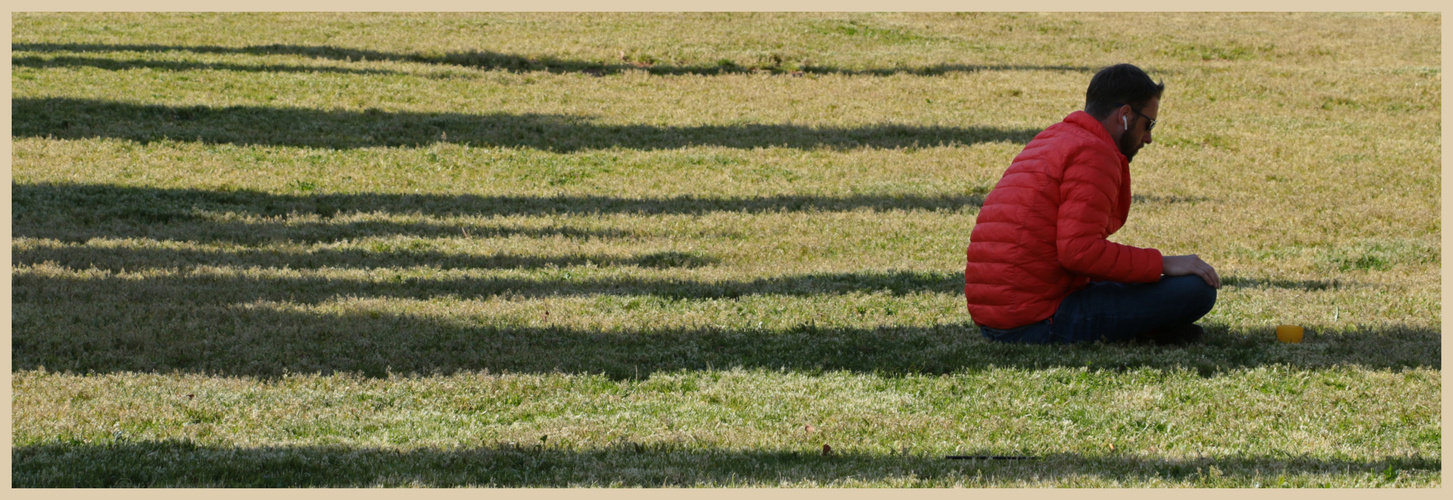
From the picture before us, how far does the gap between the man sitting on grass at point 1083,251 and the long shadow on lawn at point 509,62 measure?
26.9m

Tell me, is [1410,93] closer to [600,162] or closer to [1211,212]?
[1211,212]

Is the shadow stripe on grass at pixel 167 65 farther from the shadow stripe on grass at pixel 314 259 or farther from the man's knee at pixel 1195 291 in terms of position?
the man's knee at pixel 1195 291

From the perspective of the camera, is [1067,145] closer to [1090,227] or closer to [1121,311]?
[1090,227]

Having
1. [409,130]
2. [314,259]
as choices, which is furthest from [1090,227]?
[409,130]

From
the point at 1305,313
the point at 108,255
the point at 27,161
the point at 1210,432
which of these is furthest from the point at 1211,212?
the point at 27,161

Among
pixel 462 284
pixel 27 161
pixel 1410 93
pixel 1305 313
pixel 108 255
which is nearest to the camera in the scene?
pixel 1305 313

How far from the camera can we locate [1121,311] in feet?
28.9

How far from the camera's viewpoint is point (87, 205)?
60.7ft

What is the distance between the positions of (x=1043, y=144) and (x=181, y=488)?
5.52 metres

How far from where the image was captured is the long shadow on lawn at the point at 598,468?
20.2ft

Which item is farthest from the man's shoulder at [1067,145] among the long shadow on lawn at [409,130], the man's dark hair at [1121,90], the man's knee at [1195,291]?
the long shadow on lawn at [409,130]

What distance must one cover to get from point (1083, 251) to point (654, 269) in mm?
6686

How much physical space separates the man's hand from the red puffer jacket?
14cm

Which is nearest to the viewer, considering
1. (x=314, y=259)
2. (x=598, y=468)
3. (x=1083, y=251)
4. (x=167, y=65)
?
(x=598, y=468)
